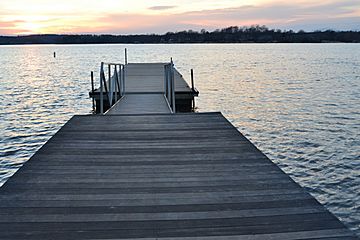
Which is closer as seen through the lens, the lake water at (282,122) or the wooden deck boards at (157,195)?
the wooden deck boards at (157,195)

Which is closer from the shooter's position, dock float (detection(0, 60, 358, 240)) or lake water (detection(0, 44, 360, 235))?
dock float (detection(0, 60, 358, 240))

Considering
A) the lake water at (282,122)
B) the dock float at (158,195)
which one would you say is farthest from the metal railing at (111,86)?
the dock float at (158,195)

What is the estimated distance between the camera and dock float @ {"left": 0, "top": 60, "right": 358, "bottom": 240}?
265cm

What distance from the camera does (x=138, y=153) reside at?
180 inches

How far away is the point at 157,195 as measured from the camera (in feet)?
10.8

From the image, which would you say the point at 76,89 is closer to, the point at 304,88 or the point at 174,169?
the point at 304,88

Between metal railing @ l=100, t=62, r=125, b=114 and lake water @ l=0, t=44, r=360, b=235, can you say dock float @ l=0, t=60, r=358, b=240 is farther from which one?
metal railing @ l=100, t=62, r=125, b=114

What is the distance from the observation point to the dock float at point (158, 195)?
104 inches

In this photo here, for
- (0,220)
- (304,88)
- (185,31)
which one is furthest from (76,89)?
(185,31)

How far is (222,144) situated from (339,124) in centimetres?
890

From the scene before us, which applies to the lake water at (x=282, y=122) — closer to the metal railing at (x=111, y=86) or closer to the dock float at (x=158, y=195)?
the metal railing at (x=111, y=86)

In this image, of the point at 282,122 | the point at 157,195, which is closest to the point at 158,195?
the point at 157,195

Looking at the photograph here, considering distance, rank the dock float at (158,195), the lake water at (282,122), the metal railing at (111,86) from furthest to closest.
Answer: the metal railing at (111,86) → the lake water at (282,122) → the dock float at (158,195)

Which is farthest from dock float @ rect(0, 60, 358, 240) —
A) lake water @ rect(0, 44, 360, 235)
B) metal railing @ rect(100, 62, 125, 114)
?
metal railing @ rect(100, 62, 125, 114)
